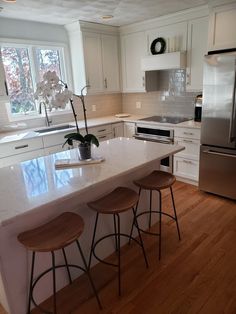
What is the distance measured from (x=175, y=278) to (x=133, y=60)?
337 cm

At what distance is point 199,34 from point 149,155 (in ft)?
7.09

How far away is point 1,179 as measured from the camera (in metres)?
1.76

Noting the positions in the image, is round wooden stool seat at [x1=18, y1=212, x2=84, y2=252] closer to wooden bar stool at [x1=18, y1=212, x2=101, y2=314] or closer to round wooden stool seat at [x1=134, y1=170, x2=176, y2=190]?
wooden bar stool at [x1=18, y1=212, x2=101, y2=314]

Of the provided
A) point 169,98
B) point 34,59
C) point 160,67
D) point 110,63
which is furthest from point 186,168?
point 34,59

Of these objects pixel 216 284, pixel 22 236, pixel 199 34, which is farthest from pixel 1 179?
pixel 199 34

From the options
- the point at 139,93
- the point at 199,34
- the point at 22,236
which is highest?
the point at 199,34

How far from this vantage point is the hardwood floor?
175 centimetres

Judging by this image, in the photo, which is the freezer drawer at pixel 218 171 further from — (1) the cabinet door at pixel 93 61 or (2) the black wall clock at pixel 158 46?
(1) the cabinet door at pixel 93 61

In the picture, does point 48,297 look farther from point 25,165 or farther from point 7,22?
point 7,22

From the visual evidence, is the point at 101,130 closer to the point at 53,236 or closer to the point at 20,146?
the point at 20,146

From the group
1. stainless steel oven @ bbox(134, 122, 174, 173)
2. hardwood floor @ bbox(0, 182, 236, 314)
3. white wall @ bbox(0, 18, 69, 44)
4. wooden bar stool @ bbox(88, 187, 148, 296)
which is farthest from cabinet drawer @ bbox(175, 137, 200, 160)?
white wall @ bbox(0, 18, 69, 44)

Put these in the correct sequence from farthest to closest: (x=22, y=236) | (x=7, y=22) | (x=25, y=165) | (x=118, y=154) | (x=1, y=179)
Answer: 1. (x=7, y=22)
2. (x=118, y=154)
3. (x=25, y=165)
4. (x=1, y=179)
5. (x=22, y=236)

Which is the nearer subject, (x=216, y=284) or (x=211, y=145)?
(x=216, y=284)

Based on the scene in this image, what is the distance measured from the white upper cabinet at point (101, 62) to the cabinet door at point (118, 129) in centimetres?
64
